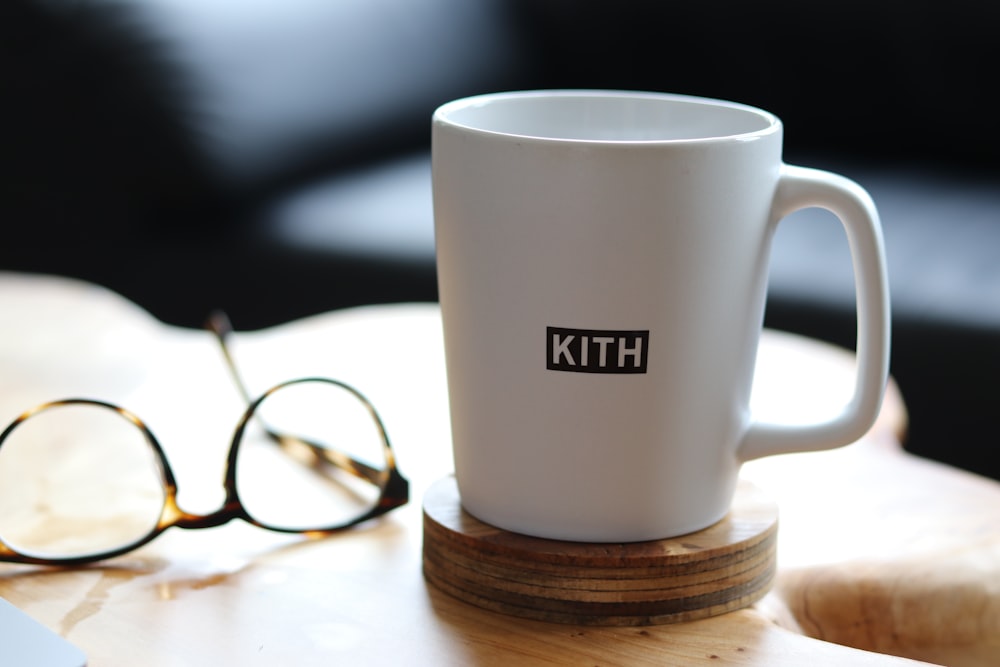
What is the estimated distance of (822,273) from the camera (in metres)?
1.18

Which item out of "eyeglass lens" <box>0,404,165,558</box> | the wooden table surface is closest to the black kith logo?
the wooden table surface

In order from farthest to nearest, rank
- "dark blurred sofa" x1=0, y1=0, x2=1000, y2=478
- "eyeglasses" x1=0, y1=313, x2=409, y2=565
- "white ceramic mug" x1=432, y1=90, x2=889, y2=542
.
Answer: "dark blurred sofa" x1=0, y1=0, x2=1000, y2=478 → "eyeglasses" x1=0, y1=313, x2=409, y2=565 → "white ceramic mug" x1=432, y1=90, x2=889, y2=542

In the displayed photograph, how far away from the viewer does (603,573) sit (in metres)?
0.44

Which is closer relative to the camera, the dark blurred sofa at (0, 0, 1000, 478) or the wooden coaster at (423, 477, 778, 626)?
the wooden coaster at (423, 477, 778, 626)

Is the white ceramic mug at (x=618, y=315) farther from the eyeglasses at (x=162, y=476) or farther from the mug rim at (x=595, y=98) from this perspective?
the eyeglasses at (x=162, y=476)

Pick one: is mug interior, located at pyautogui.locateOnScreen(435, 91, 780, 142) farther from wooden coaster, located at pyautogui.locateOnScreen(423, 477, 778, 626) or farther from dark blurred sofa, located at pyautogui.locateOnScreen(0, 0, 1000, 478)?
dark blurred sofa, located at pyautogui.locateOnScreen(0, 0, 1000, 478)

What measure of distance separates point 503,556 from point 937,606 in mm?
191

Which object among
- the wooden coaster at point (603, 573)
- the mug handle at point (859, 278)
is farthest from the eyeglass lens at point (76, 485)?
the mug handle at point (859, 278)

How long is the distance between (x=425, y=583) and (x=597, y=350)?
0.44 feet

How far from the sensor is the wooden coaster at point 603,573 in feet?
1.44

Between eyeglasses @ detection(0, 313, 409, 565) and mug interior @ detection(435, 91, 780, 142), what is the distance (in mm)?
155

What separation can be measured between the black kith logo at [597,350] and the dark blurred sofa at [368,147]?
0.77m

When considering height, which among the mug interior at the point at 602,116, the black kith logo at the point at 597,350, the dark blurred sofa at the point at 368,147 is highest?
the mug interior at the point at 602,116

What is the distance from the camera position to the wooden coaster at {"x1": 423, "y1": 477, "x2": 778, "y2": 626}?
0.44m
